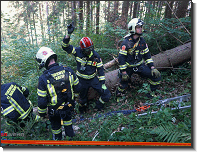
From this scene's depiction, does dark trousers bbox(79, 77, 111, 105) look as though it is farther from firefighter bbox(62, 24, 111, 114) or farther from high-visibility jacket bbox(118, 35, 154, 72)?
high-visibility jacket bbox(118, 35, 154, 72)

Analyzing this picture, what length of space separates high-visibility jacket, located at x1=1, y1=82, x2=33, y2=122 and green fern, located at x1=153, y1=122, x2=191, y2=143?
113 inches

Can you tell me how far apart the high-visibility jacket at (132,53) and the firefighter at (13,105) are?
9.45ft

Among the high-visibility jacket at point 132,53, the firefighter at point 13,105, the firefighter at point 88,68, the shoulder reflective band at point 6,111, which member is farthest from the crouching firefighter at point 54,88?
the high-visibility jacket at point 132,53

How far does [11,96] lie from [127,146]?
2.60 m

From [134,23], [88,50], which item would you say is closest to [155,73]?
[134,23]

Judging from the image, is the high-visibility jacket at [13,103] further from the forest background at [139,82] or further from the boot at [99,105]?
the boot at [99,105]

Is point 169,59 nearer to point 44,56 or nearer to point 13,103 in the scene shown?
point 44,56

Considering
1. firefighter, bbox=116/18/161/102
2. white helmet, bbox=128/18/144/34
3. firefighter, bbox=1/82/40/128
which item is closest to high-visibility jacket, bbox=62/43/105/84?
firefighter, bbox=116/18/161/102

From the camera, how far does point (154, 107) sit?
3729mm

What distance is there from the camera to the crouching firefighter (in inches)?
116

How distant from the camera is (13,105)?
3.08 meters

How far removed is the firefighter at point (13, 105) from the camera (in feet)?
9.89

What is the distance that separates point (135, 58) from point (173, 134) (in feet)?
8.71

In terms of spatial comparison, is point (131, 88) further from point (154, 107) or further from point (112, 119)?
point (112, 119)
